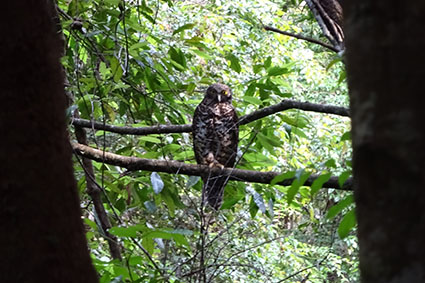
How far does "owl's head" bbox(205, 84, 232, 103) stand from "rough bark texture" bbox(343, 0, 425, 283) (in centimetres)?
265

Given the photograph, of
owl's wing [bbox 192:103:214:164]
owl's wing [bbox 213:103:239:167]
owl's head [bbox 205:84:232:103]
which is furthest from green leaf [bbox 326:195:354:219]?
owl's head [bbox 205:84:232:103]

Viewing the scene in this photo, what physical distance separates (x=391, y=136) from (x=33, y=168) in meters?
0.39

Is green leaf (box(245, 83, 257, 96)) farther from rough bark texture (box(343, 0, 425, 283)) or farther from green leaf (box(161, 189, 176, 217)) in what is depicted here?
rough bark texture (box(343, 0, 425, 283))

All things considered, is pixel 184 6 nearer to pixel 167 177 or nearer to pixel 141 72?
pixel 141 72

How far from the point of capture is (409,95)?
1.16 ft

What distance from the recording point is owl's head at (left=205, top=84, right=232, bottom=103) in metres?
3.04

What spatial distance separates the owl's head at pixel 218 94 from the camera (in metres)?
3.04

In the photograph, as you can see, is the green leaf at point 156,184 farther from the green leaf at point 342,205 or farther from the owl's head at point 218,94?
the owl's head at point 218,94

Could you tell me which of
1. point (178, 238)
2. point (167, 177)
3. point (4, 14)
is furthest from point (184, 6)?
point (4, 14)

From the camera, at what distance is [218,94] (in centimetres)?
305

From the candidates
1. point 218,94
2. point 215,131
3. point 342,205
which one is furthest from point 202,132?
point 342,205

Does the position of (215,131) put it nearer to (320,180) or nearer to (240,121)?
(240,121)

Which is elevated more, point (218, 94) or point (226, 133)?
point (218, 94)

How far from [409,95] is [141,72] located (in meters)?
2.13
